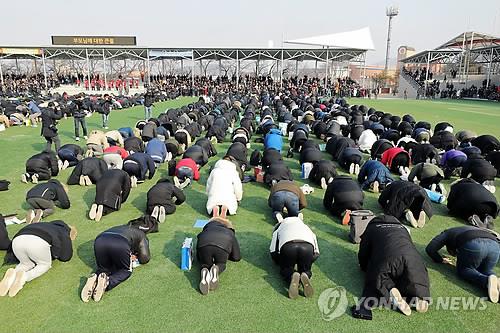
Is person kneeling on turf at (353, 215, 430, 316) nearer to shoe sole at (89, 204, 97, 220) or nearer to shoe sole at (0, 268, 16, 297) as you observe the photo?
shoe sole at (0, 268, 16, 297)

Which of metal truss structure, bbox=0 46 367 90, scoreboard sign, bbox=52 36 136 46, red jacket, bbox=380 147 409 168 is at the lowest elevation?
red jacket, bbox=380 147 409 168

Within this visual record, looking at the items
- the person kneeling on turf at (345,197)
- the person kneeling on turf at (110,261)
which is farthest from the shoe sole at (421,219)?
the person kneeling on turf at (110,261)

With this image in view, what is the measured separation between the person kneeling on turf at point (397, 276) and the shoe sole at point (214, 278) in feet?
5.19

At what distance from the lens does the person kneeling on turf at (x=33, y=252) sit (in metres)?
4.12

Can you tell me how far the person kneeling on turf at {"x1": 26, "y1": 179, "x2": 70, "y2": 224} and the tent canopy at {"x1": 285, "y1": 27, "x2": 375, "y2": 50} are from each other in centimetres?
3081

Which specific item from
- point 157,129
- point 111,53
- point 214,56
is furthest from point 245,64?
point 157,129

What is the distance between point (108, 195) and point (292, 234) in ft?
12.0

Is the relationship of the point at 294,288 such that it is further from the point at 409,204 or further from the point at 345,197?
the point at 409,204

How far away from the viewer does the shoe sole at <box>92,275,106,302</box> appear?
398 cm

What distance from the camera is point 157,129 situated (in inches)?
469

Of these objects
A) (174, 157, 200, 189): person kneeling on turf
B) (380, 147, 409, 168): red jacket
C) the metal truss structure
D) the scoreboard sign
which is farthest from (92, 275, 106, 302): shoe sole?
the scoreboard sign

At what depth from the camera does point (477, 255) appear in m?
4.20

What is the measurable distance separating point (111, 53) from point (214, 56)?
10241 mm

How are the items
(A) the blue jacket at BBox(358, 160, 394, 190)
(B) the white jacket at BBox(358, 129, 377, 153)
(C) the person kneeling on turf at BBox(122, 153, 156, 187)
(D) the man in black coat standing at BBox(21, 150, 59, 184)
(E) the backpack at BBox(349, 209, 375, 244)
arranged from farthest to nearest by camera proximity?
(B) the white jacket at BBox(358, 129, 377, 153) → (D) the man in black coat standing at BBox(21, 150, 59, 184) → (C) the person kneeling on turf at BBox(122, 153, 156, 187) → (A) the blue jacket at BBox(358, 160, 394, 190) → (E) the backpack at BBox(349, 209, 375, 244)
